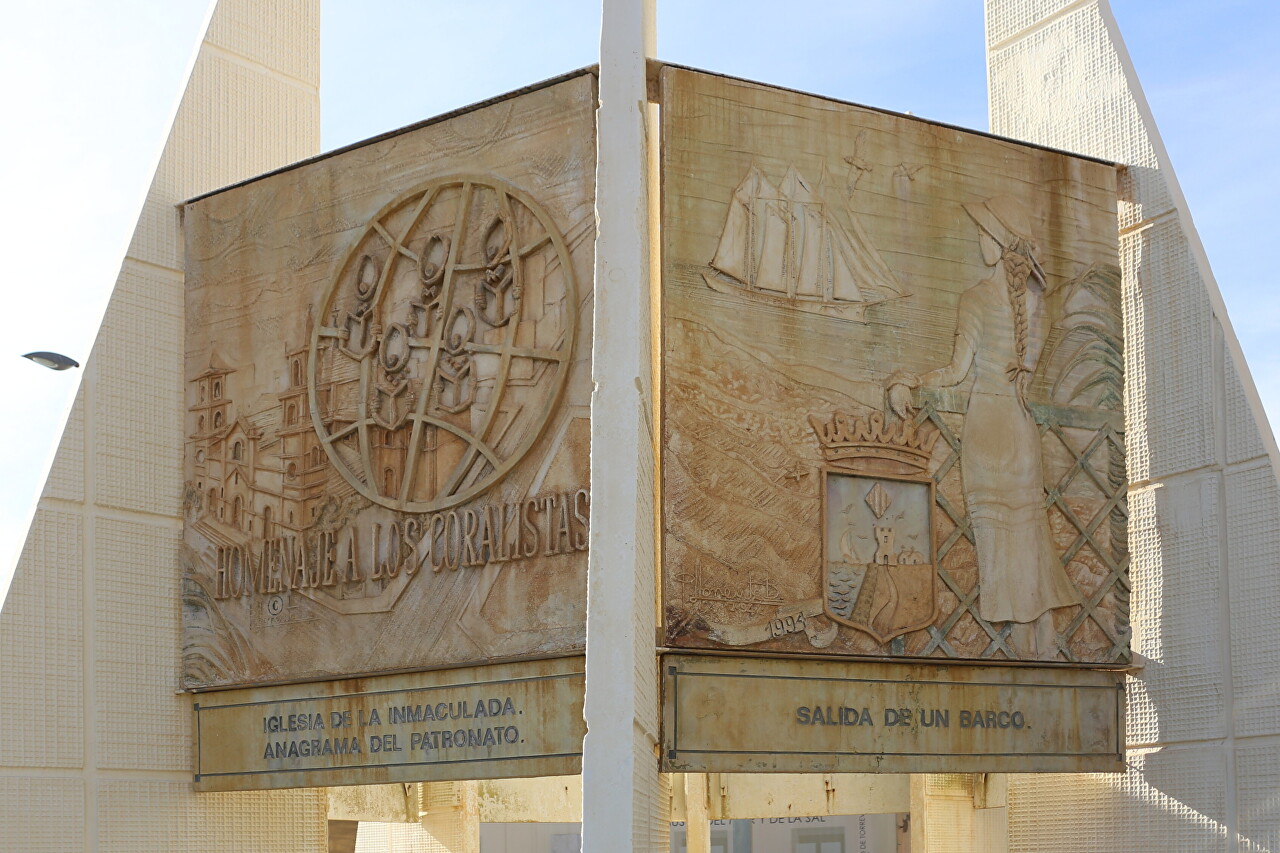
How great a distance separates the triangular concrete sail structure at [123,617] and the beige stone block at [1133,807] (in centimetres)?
383

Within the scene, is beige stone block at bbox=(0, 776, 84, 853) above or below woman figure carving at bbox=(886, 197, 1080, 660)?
below

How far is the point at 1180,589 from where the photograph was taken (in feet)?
25.5

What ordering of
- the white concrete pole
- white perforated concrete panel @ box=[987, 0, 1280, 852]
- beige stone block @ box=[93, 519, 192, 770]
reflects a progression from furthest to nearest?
beige stone block @ box=[93, 519, 192, 770]
white perforated concrete panel @ box=[987, 0, 1280, 852]
the white concrete pole

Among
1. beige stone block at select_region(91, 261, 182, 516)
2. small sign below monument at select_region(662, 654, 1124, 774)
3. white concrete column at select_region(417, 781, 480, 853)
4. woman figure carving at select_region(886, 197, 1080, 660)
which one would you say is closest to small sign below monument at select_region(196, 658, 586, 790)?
small sign below monument at select_region(662, 654, 1124, 774)

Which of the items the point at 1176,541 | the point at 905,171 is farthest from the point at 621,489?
the point at 1176,541

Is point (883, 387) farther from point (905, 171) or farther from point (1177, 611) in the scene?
point (1177, 611)

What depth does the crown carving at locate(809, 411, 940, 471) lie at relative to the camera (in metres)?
7.25

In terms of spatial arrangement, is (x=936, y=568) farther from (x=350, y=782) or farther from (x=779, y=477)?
(x=350, y=782)

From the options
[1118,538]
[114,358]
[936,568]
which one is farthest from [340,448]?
[1118,538]

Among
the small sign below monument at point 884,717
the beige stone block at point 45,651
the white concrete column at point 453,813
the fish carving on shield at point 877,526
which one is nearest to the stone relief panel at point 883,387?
the fish carving on shield at point 877,526

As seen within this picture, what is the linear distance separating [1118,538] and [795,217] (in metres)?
2.31

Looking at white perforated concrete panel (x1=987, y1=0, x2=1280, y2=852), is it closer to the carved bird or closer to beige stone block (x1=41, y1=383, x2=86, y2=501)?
the carved bird

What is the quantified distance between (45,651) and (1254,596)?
5.83 meters

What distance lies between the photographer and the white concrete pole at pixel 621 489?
538 cm
